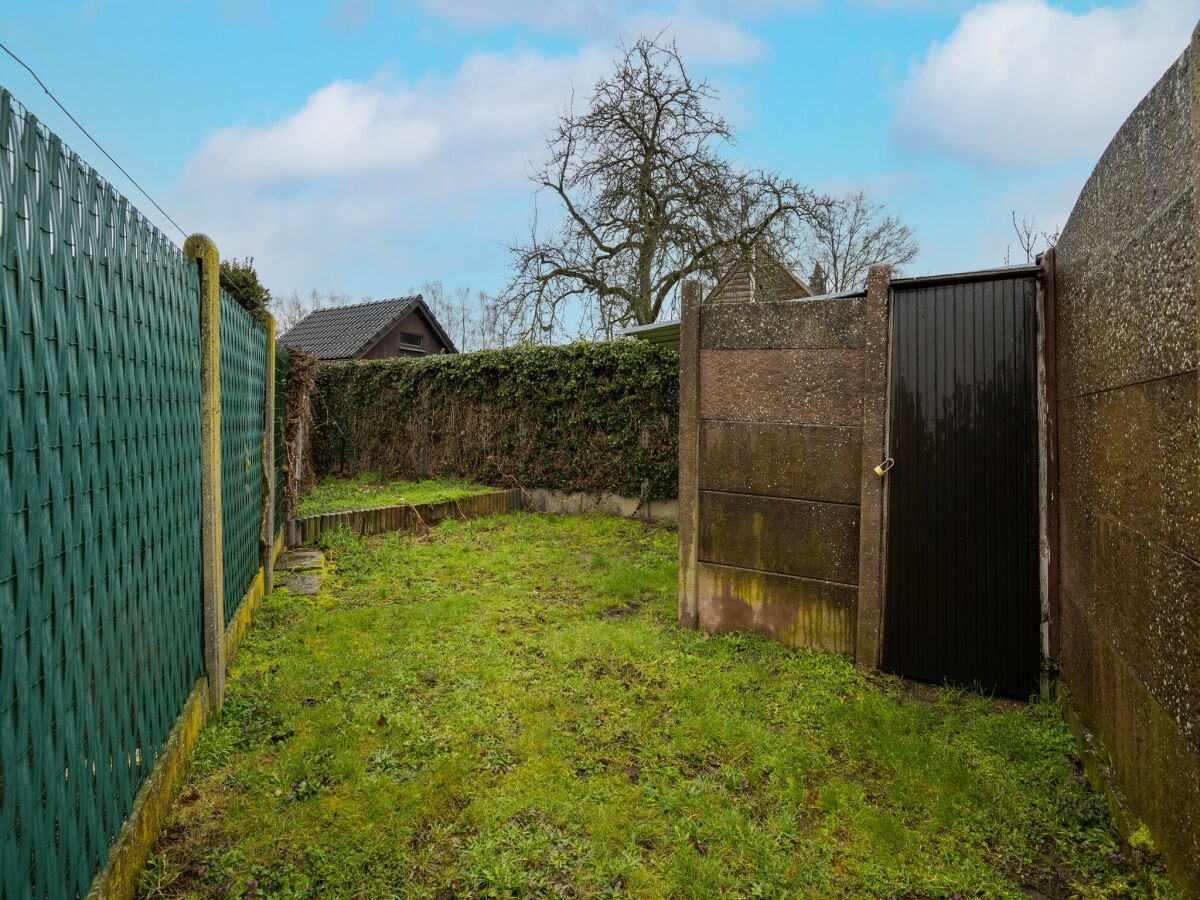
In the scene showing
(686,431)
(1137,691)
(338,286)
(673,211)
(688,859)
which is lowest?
(688,859)

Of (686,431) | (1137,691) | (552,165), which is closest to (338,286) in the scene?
(552,165)

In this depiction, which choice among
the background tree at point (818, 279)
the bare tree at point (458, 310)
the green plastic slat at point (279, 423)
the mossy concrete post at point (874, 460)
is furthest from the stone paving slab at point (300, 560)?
the bare tree at point (458, 310)

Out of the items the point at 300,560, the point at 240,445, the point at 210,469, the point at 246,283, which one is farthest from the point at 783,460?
A: the point at 246,283

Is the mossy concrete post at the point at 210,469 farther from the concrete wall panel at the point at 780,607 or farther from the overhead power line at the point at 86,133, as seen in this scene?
the concrete wall panel at the point at 780,607

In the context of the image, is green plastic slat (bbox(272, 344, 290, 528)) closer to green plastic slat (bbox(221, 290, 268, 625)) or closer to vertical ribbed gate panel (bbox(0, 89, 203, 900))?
green plastic slat (bbox(221, 290, 268, 625))

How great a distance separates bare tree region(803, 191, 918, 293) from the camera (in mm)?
21500

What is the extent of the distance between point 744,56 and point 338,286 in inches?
1325

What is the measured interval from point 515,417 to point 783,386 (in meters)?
6.54

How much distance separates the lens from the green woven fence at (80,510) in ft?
4.33

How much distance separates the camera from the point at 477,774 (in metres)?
2.70

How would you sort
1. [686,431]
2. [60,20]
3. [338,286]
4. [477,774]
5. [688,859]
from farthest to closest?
[338,286] → [686,431] → [477,774] → [60,20] → [688,859]

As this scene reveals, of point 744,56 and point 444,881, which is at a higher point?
point 744,56

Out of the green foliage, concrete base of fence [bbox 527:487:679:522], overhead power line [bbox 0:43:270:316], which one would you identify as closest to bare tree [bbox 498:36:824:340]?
concrete base of fence [bbox 527:487:679:522]

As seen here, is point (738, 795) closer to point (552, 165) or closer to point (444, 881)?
point (444, 881)
